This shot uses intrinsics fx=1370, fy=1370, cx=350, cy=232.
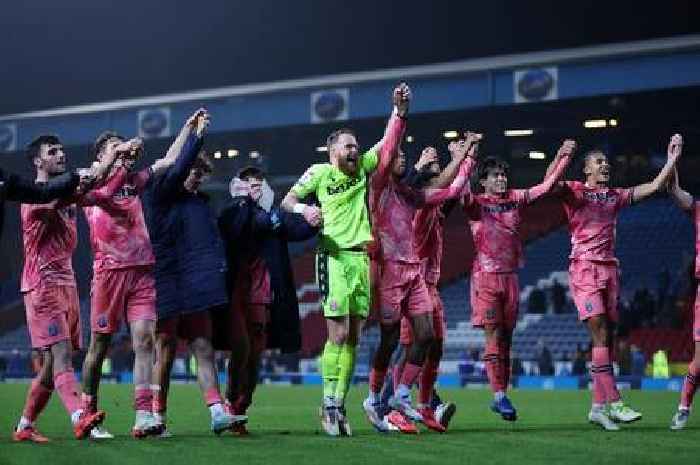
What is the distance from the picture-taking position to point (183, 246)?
10.8 meters

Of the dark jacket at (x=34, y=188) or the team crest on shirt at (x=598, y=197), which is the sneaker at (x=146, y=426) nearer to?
the dark jacket at (x=34, y=188)

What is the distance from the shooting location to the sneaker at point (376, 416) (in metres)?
11.6

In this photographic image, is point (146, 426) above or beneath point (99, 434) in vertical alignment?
above

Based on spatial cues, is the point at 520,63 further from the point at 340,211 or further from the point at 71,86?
the point at 340,211

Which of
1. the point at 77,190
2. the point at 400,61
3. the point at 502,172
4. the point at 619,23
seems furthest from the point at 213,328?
the point at 400,61

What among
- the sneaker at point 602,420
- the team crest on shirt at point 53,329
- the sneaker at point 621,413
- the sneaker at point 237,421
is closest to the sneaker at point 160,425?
the sneaker at point 237,421

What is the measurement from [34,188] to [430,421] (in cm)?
417

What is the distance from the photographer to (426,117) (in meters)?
38.8

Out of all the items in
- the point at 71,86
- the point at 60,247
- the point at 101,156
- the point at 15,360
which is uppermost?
the point at 71,86

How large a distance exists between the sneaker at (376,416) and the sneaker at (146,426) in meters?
1.95

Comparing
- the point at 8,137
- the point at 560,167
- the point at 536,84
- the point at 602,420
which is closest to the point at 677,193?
the point at 560,167

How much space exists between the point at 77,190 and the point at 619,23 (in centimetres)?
2542

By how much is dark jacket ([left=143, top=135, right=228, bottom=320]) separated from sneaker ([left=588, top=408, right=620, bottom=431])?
3.60 meters

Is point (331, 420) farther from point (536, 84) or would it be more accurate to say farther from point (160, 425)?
point (536, 84)
